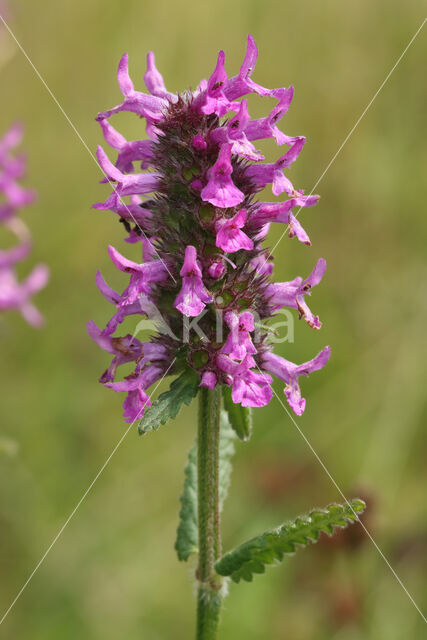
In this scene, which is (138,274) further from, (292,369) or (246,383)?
(292,369)

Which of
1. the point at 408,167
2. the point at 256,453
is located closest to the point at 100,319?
the point at 256,453

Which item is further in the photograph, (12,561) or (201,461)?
(12,561)

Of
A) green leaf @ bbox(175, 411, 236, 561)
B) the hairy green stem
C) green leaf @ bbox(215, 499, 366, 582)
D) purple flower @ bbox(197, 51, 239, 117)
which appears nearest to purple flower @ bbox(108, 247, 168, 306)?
the hairy green stem

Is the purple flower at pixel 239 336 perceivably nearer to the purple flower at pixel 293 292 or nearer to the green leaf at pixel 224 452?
the purple flower at pixel 293 292

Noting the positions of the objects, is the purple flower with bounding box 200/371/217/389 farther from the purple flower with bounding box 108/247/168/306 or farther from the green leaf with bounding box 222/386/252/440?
the purple flower with bounding box 108/247/168/306

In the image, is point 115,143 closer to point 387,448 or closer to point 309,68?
point 387,448

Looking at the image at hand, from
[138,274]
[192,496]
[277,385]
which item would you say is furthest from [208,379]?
[277,385]
